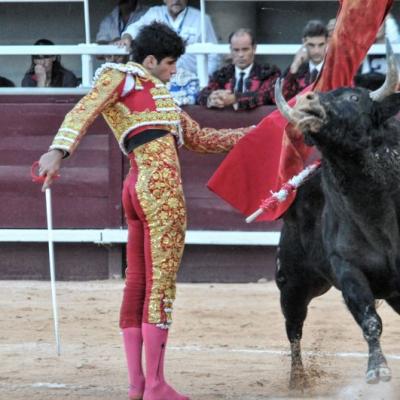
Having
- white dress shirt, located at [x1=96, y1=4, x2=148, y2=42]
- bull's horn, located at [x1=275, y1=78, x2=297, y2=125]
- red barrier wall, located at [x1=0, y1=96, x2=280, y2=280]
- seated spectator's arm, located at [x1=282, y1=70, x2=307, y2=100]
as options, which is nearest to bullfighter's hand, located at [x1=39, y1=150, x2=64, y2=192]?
bull's horn, located at [x1=275, y1=78, x2=297, y2=125]

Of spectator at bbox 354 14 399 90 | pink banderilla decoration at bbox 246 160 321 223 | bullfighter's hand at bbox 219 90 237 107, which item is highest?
pink banderilla decoration at bbox 246 160 321 223

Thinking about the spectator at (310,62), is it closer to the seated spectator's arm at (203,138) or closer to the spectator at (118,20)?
the spectator at (118,20)

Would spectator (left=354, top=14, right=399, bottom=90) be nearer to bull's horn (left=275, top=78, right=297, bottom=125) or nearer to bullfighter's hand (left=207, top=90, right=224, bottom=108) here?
bullfighter's hand (left=207, top=90, right=224, bottom=108)

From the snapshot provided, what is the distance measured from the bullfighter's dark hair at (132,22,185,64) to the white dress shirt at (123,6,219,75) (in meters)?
3.78

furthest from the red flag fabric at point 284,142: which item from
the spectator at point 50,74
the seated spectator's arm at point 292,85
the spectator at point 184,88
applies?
the spectator at point 50,74

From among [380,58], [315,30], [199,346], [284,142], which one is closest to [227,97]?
[315,30]

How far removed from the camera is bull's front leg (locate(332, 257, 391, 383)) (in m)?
4.44

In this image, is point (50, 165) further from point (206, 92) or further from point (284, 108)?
point (206, 92)

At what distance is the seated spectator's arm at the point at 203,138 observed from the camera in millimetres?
5203

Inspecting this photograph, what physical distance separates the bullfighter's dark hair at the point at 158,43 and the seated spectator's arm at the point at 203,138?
32 cm

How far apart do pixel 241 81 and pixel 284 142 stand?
2.91 m

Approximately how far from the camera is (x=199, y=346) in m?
6.47

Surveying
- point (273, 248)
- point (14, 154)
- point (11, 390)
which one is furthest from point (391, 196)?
point (14, 154)

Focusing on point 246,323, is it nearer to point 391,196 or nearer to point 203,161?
point 203,161
